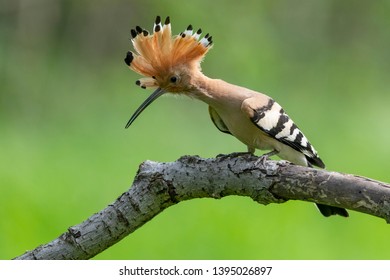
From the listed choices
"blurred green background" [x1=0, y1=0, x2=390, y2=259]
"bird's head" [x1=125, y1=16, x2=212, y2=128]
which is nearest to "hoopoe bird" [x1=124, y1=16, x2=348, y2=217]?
"bird's head" [x1=125, y1=16, x2=212, y2=128]

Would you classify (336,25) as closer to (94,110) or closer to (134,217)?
(94,110)

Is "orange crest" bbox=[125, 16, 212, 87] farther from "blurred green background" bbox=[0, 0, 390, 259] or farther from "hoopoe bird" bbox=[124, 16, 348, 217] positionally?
"blurred green background" bbox=[0, 0, 390, 259]

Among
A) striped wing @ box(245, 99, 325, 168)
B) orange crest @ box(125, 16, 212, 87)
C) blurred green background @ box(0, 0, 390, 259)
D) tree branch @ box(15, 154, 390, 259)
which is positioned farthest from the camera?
blurred green background @ box(0, 0, 390, 259)

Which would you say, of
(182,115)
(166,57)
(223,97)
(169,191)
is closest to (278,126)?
(223,97)

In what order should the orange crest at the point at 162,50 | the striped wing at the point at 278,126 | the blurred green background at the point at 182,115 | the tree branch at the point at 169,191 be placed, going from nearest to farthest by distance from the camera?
1. the tree branch at the point at 169,191
2. the orange crest at the point at 162,50
3. the striped wing at the point at 278,126
4. the blurred green background at the point at 182,115

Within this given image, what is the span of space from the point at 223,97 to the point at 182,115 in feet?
9.38

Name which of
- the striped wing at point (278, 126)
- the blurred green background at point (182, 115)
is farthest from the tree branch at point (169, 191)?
the blurred green background at point (182, 115)

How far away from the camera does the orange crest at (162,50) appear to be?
2.63 metres

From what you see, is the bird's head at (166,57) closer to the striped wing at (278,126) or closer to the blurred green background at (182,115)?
the striped wing at (278,126)

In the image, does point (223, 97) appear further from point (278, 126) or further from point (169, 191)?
point (169, 191)

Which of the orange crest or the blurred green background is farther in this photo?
the blurred green background

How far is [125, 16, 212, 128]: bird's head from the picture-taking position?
264 cm

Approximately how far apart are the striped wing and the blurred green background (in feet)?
3.76

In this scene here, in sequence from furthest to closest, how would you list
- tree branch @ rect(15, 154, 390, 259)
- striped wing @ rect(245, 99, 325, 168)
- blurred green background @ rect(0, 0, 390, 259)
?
blurred green background @ rect(0, 0, 390, 259)
striped wing @ rect(245, 99, 325, 168)
tree branch @ rect(15, 154, 390, 259)
